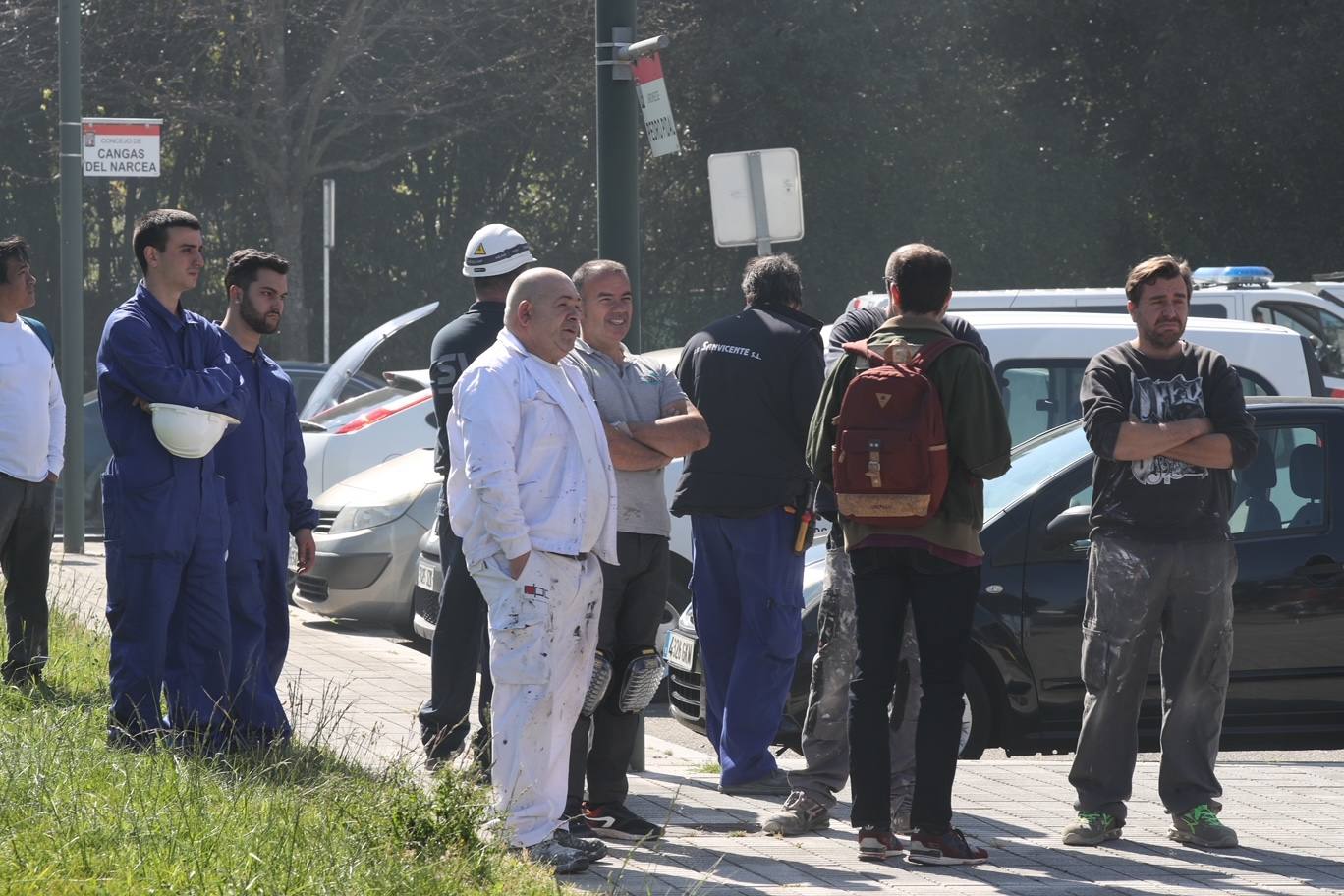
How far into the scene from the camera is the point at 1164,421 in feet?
19.7

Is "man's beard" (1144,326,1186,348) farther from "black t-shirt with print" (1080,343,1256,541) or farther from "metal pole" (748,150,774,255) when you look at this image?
"metal pole" (748,150,774,255)

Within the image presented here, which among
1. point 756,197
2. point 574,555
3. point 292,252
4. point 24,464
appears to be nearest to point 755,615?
point 574,555

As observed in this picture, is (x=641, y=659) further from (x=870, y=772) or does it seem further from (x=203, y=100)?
(x=203, y=100)

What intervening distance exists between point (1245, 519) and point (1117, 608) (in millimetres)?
1850

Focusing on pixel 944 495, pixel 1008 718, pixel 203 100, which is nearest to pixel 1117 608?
pixel 944 495

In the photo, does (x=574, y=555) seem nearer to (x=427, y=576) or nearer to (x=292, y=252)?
(x=427, y=576)

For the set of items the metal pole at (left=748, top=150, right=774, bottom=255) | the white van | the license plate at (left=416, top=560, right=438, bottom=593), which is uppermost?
the metal pole at (left=748, top=150, right=774, bottom=255)

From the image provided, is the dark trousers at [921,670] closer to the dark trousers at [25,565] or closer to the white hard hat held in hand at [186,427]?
the white hard hat held in hand at [186,427]

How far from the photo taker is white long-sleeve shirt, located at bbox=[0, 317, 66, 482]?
802 centimetres

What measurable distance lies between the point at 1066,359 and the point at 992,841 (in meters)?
4.44

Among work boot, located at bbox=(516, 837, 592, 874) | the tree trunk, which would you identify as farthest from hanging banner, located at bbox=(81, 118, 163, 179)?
the tree trunk

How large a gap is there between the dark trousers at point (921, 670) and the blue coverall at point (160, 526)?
7.20 feet

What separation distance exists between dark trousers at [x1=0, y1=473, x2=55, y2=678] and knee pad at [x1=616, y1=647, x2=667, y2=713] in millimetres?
3367

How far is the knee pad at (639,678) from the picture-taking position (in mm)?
5762
